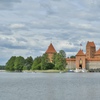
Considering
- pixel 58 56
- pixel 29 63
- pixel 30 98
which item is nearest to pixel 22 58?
pixel 29 63

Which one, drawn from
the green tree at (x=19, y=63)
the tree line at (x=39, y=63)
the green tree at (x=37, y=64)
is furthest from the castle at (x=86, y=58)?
the green tree at (x=37, y=64)

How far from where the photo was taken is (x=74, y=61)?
162625 millimetres

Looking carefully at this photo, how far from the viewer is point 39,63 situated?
126 metres

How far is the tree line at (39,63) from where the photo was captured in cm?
11475

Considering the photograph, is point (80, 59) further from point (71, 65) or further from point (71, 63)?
point (71, 65)

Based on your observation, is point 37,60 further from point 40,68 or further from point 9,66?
point 9,66

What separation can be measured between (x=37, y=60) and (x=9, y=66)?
20.4m

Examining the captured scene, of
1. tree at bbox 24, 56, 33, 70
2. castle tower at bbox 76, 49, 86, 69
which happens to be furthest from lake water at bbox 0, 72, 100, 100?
castle tower at bbox 76, 49, 86, 69

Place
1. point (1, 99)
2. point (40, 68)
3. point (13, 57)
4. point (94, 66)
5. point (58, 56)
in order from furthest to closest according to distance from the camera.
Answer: point (94, 66) → point (13, 57) → point (40, 68) → point (58, 56) → point (1, 99)

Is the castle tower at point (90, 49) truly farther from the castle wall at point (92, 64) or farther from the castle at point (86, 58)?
the castle wall at point (92, 64)

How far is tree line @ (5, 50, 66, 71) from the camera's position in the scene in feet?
376

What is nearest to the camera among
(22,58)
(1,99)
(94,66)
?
(1,99)

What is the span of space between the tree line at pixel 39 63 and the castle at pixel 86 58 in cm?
1566

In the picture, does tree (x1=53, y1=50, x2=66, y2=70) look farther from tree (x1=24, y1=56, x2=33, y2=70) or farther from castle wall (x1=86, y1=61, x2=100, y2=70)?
castle wall (x1=86, y1=61, x2=100, y2=70)
